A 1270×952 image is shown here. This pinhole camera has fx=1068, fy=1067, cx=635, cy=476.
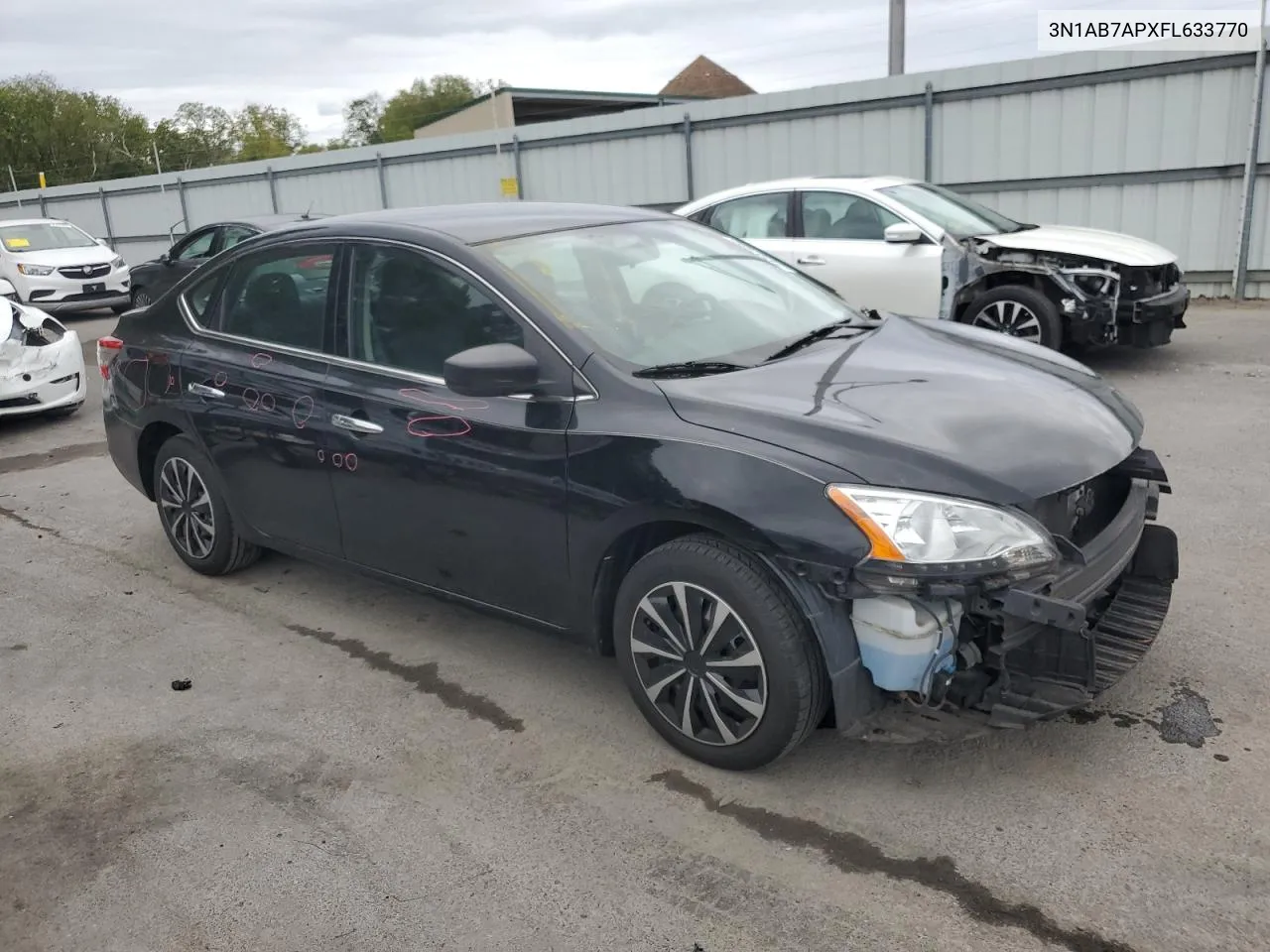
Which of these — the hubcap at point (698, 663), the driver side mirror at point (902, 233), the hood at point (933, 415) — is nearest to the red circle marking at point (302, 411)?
the hood at point (933, 415)

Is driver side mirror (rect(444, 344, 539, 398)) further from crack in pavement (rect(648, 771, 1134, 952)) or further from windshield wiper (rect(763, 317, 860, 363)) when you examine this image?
crack in pavement (rect(648, 771, 1134, 952))

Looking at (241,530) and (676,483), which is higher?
(676,483)

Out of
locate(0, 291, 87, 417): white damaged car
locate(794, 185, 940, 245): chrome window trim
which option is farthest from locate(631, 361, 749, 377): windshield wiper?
locate(0, 291, 87, 417): white damaged car

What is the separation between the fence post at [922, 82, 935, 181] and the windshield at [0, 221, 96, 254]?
517 inches

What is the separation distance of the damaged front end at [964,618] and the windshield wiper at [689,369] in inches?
30.5

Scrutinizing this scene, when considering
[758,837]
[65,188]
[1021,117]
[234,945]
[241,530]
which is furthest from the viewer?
[65,188]

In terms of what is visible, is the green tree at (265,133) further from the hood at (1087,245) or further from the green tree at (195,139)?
the hood at (1087,245)

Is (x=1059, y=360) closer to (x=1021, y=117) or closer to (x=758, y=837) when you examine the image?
(x=758, y=837)

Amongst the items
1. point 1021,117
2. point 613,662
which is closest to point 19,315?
point 613,662

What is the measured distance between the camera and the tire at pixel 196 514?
16.0 feet

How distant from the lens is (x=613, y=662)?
159 inches

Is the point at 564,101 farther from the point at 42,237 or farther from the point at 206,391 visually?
the point at 206,391

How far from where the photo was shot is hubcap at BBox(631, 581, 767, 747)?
3029 millimetres

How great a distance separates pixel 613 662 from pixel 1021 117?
36.4 feet
